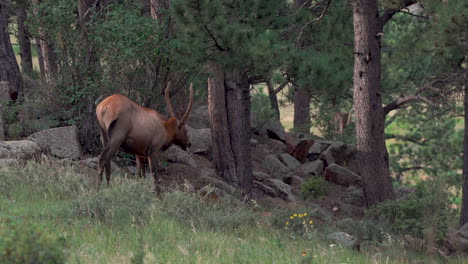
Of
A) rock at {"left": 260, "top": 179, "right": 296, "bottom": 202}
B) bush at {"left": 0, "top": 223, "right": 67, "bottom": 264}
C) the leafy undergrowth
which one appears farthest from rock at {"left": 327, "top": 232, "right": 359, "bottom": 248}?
bush at {"left": 0, "top": 223, "right": 67, "bottom": 264}

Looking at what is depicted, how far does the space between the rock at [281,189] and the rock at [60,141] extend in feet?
16.4

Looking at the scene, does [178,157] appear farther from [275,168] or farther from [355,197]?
[355,197]

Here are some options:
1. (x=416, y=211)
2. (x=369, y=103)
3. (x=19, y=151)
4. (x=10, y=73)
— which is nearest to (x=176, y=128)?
(x=19, y=151)

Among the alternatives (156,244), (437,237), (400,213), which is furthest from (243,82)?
(156,244)

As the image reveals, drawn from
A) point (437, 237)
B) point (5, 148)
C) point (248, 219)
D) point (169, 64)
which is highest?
point (169, 64)

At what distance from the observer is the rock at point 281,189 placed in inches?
632

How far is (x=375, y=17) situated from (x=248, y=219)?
671 cm

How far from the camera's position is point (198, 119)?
62.7 feet

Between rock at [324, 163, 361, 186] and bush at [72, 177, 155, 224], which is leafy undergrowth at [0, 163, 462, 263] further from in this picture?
rock at [324, 163, 361, 186]

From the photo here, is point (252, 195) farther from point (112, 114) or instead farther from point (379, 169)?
point (112, 114)

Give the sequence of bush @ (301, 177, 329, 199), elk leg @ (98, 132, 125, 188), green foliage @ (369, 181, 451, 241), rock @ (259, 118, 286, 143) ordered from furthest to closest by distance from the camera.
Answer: rock @ (259, 118, 286, 143) < bush @ (301, 177, 329, 199) < green foliage @ (369, 181, 451, 241) < elk leg @ (98, 132, 125, 188)

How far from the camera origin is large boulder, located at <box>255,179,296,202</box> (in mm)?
16078

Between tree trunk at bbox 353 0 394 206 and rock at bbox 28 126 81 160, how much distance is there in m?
5.91

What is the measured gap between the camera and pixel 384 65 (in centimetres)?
2888
